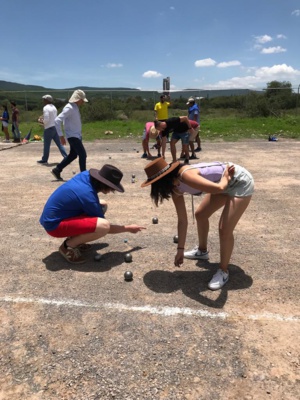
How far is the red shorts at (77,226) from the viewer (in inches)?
172

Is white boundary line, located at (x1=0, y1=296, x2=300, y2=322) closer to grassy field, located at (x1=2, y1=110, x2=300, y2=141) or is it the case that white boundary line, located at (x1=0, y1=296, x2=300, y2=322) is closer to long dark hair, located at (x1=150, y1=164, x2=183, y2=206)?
long dark hair, located at (x1=150, y1=164, x2=183, y2=206)

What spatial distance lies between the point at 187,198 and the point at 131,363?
16.1 feet

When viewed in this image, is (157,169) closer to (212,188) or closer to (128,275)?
(212,188)

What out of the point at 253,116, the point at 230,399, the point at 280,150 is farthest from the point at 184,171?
the point at 253,116

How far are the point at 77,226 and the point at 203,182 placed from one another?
1.78 m

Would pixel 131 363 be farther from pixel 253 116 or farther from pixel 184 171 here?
pixel 253 116

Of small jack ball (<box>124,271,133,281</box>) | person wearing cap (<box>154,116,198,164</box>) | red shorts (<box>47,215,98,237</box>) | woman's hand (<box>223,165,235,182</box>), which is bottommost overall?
small jack ball (<box>124,271,133,281</box>)

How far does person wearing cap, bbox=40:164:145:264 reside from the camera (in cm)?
435

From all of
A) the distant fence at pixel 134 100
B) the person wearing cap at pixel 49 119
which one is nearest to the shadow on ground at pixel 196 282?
the person wearing cap at pixel 49 119

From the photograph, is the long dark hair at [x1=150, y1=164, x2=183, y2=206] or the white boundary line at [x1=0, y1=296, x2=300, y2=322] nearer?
the white boundary line at [x1=0, y1=296, x2=300, y2=322]

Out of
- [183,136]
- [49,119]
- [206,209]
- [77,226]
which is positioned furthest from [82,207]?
[49,119]

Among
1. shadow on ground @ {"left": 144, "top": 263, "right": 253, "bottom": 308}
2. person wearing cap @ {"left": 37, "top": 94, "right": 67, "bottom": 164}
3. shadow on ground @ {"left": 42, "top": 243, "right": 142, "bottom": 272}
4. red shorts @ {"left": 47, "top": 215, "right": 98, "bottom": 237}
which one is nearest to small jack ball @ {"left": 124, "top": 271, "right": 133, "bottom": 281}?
shadow on ground @ {"left": 144, "top": 263, "right": 253, "bottom": 308}

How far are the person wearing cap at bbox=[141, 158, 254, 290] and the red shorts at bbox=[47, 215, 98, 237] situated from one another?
3.22 feet

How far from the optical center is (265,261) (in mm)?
4566
